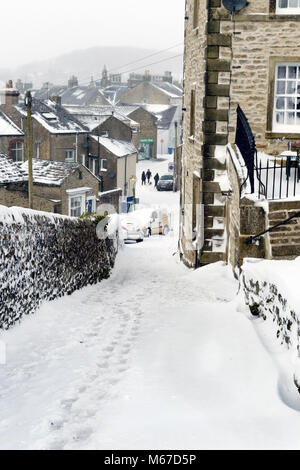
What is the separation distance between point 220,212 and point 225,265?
1688mm

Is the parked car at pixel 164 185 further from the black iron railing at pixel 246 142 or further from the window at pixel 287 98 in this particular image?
the black iron railing at pixel 246 142

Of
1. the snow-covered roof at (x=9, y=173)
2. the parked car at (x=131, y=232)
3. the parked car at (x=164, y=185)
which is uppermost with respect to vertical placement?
the snow-covered roof at (x=9, y=173)

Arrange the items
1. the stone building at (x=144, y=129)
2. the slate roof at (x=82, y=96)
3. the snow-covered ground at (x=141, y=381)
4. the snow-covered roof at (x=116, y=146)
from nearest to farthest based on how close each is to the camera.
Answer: the snow-covered ground at (x=141, y=381), the snow-covered roof at (x=116, y=146), the stone building at (x=144, y=129), the slate roof at (x=82, y=96)

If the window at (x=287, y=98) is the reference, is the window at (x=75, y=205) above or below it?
below

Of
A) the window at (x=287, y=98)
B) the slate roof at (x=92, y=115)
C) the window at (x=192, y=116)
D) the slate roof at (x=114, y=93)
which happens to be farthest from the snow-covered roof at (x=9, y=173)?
the slate roof at (x=114, y=93)

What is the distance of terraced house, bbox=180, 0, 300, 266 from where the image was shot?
15148mm

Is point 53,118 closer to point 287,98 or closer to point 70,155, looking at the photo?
point 70,155

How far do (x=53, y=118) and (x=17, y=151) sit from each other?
656 centimetres

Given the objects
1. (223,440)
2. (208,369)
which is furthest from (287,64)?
(223,440)

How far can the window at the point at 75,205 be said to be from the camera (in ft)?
116

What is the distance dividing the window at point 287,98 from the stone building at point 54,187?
1584 cm

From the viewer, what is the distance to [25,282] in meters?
10.0

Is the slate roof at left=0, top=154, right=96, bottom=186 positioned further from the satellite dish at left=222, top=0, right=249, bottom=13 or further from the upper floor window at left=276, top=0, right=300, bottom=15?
the upper floor window at left=276, top=0, right=300, bottom=15

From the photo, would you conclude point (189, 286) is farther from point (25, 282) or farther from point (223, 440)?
point (223, 440)
